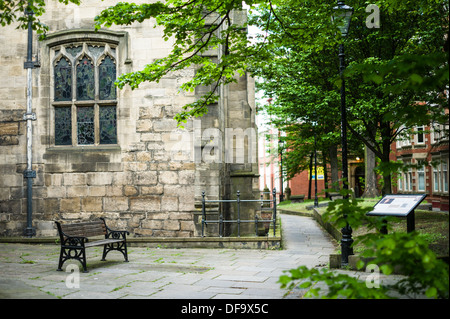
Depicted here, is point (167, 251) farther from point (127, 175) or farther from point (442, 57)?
point (442, 57)

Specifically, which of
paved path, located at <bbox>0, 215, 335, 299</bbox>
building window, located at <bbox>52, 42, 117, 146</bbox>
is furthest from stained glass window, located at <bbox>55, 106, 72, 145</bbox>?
paved path, located at <bbox>0, 215, 335, 299</bbox>

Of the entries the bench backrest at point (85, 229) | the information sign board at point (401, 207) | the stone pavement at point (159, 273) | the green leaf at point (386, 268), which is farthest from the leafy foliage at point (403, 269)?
the bench backrest at point (85, 229)

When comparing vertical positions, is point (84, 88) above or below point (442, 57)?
above

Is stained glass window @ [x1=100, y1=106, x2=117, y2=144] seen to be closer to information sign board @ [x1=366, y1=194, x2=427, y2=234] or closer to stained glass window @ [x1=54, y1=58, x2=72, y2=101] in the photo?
stained glass window @ [x1=54, y1=58, x2=72, y2=101]

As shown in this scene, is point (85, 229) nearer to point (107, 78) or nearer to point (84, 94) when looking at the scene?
point (84, 94)

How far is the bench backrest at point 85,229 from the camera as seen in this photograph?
7.98 m

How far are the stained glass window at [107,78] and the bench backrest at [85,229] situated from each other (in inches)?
160

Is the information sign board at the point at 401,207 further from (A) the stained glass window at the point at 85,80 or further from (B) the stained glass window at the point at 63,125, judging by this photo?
(B) the stained glass window at the point at 63,125

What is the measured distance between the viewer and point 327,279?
2.99m

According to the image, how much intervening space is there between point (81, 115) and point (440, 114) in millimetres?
10060

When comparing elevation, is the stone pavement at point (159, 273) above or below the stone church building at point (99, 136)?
below
